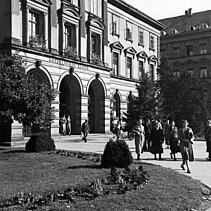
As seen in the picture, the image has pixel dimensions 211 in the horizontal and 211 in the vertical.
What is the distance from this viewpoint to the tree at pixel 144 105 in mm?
32188

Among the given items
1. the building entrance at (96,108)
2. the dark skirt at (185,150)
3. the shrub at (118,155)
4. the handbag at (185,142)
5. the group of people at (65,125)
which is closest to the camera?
the shrub at (118,155)

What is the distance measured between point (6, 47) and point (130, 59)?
22.0 m

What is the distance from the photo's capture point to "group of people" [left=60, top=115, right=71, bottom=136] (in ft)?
102

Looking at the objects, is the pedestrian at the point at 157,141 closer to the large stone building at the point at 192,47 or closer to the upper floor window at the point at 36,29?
the upper floor window at the point at 36,29

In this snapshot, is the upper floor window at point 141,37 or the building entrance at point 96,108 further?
the upper floor window at point 141,37

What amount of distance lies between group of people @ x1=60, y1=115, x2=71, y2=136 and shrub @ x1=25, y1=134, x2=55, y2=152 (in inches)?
455

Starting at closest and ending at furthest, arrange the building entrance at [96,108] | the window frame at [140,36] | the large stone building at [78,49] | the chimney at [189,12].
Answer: the large stone building at [78,49]
the building entrance at [96,108]
the window frame at [140,36]
the chimney at [189,12]

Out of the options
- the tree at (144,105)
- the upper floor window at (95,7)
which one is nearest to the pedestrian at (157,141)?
the tree at (144,105)

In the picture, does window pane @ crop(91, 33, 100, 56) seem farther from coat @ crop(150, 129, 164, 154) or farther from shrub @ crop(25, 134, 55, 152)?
coat @ crop(150, 129, 164, 154)

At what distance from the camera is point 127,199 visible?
8.46 m

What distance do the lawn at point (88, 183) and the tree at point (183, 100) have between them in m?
26.0

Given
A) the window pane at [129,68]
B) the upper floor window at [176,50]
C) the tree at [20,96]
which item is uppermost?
the upper floor window at [176,50]

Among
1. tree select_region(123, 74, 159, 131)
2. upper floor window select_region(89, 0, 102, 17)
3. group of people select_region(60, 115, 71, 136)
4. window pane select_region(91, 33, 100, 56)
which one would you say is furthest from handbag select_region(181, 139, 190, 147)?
upper floor window select_region(89, 0, 102, 17)

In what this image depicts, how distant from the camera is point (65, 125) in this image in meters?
31.3
